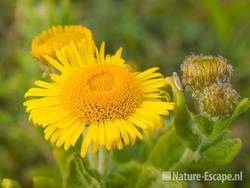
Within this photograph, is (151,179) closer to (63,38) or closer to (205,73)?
(205,73)

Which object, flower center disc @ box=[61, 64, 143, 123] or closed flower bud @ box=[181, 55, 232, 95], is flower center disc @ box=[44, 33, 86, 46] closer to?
flower center disc @ box=[61, 64, 143, 123]

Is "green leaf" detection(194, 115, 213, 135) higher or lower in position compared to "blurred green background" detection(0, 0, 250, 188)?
lower

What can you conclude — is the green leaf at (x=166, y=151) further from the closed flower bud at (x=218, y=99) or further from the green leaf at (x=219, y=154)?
the closed flower bud at (x=218, y=99)

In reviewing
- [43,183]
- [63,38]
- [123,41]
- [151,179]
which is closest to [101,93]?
[63,38]

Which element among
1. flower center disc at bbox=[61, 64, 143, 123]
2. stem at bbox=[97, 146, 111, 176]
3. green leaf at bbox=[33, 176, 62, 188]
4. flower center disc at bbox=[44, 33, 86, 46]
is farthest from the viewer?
green leaf at bbox=[33, 176, 62, 188]

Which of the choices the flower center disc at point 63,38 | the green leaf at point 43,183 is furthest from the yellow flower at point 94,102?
the green leaf at point 43,183

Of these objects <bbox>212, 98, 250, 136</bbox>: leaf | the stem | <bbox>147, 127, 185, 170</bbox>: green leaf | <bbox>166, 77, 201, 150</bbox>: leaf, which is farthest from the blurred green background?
<bbox>212, 98, 250, 136</bbox>: leaf
